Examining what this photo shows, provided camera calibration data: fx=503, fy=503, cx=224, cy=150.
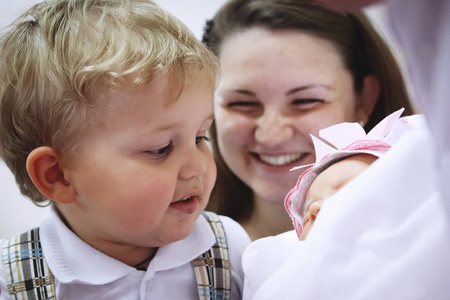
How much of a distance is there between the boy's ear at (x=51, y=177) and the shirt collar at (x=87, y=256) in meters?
0.09

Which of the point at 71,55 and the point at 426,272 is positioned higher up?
the point at 71,55

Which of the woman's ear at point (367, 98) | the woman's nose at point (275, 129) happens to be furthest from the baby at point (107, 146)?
the woman's ear at point (367, 98)

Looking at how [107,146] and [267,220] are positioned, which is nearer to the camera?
[107,146]

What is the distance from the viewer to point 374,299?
594mm

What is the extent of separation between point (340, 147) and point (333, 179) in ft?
0.34

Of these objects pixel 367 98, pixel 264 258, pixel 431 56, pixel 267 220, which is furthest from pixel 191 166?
pixel 367 98

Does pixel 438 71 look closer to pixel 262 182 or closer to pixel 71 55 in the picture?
pixel 71 55

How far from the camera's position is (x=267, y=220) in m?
1.65

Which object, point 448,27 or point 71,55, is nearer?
point 448,27

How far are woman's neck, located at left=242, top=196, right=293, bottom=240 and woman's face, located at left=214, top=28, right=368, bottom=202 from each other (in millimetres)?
90

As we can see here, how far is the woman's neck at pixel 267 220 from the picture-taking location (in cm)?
161

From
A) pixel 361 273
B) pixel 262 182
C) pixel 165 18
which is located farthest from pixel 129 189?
pixel 262 182

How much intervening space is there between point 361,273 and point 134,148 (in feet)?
1.47

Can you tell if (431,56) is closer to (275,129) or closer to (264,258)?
(264,258)
